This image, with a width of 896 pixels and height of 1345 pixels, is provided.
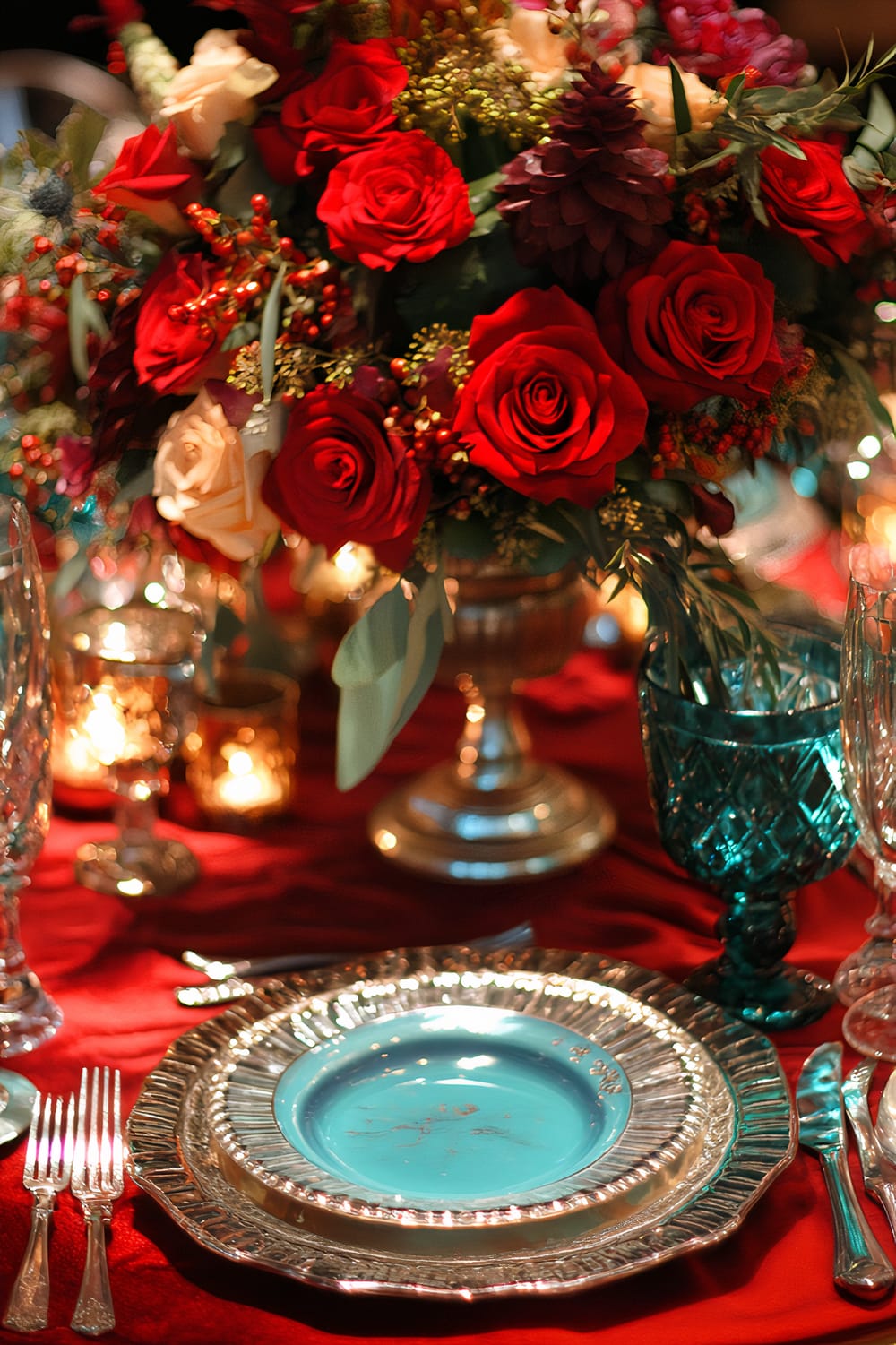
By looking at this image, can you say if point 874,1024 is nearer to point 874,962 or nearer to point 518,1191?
point 874,962

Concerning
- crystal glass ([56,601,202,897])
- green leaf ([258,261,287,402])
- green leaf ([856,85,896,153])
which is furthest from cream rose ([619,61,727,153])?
crystal glass ([56,601,202,897])

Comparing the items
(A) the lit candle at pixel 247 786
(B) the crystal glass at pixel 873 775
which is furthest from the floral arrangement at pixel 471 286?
(A) the lit candle at pixel 247 786

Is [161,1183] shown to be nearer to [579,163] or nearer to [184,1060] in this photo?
[184,1060]

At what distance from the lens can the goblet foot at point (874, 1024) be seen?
74cm

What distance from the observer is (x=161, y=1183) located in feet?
2.12

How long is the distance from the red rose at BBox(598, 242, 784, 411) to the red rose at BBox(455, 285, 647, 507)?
0.09 feet

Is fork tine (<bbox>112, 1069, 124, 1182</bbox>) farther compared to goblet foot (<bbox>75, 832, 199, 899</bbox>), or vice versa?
goblet foot (<bbox>75, 832, 199, 899</bbox>)

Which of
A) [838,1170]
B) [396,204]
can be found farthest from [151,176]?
[838,1170]

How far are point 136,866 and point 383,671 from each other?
10.7 inches

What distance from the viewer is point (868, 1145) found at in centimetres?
69

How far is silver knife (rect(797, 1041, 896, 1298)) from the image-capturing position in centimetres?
61

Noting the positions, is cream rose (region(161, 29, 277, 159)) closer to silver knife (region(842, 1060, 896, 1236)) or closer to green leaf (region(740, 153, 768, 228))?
green leaf (region(740, 153, 768, 228))

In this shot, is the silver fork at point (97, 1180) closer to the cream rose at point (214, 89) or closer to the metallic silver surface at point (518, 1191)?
the metallic silver surface at point (518, 1191)

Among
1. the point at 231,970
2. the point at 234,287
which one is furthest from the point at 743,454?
the point at 231,970
